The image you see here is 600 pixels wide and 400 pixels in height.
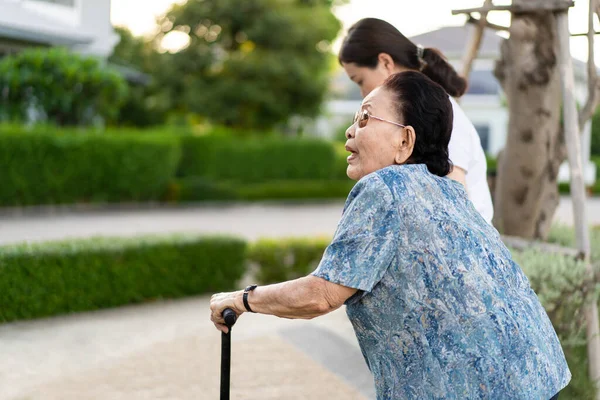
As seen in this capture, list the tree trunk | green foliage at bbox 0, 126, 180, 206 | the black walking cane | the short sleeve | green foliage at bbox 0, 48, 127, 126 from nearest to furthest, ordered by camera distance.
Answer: the short sleeve, the black walking cane, the tree trunk, green foliage at bbox 0, 126, 180, 206, green foliage at bbox 0, 48, 127, 126

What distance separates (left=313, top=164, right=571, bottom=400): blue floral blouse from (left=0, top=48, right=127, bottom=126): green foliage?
17272 mm

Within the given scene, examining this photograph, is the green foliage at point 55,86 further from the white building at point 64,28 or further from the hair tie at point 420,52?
the hair tie at point 420,52

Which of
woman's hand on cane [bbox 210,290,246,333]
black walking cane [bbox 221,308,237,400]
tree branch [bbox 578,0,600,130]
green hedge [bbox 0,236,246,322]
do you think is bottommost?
green hedge [bbox 0,236,246,322]

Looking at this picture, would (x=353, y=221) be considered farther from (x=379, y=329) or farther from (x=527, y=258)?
(x=527, y=258)

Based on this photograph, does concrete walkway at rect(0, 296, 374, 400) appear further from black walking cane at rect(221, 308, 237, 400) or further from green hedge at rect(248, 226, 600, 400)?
black walking cane at rect(221, 308, 237, 400)

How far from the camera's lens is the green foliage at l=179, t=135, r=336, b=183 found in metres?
23.6

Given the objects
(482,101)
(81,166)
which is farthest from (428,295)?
(482,101)

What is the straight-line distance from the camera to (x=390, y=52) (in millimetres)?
3217

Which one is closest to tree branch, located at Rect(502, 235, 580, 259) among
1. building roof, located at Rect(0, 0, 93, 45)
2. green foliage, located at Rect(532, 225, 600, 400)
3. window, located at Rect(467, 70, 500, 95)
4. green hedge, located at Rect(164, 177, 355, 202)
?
green foliage, located at Rect(532, 225, 600, 400)

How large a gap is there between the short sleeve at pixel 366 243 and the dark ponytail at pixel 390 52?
4.93ft

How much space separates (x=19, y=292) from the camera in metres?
6.11

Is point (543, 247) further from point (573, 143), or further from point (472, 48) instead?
point (472, 48)

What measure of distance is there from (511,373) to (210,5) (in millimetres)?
25668

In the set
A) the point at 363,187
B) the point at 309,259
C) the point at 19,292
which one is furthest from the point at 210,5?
the point at 363,187
